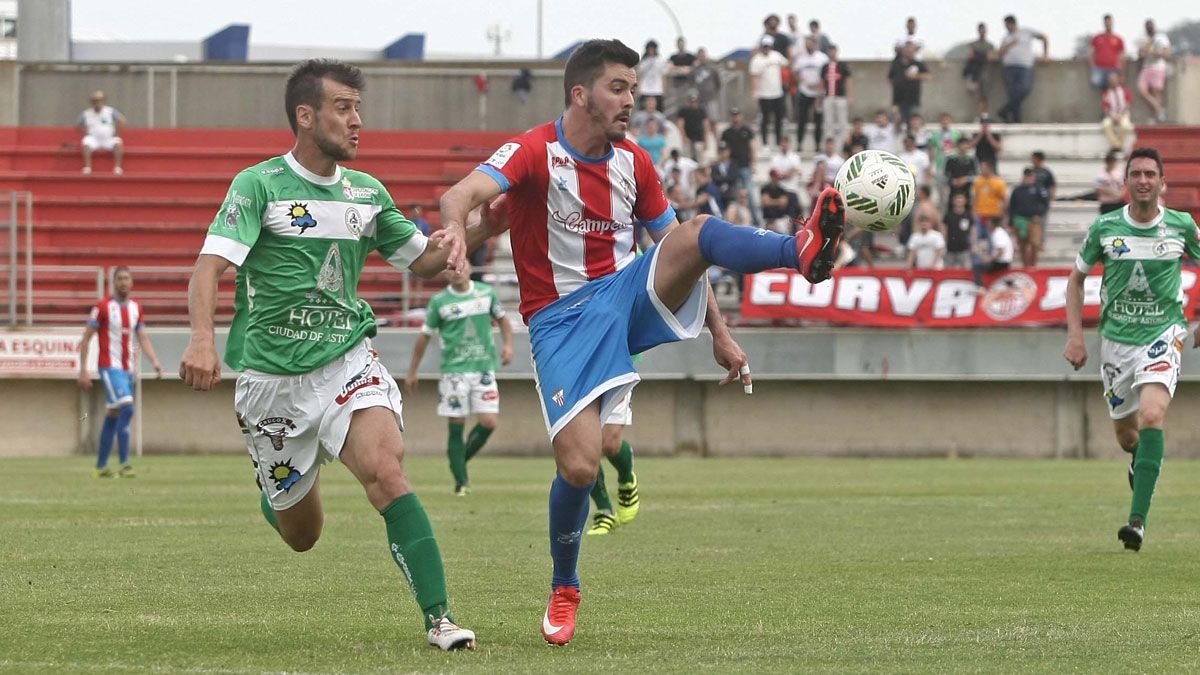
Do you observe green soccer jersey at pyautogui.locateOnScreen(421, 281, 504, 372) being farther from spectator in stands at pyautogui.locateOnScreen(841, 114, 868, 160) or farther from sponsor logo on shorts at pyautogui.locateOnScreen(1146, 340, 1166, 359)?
spectator in stands at pyautogui.locateOnScreen(841, 114, 868, 160)

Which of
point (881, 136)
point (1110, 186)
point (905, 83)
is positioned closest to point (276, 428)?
point (1110, 186)

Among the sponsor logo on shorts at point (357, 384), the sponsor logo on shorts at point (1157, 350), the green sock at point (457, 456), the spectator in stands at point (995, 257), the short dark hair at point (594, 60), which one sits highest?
the short dark hair at point (594, 60)

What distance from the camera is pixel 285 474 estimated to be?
766 cm

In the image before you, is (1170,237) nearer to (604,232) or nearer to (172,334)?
(604,232)

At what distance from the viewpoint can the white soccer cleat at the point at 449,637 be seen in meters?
6.94

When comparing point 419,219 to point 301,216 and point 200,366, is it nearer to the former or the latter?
point 301,216

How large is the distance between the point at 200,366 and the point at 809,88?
26.9 metres

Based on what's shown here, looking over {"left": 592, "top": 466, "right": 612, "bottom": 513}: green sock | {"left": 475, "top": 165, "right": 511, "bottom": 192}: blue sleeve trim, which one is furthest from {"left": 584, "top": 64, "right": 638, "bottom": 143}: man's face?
{"left": 592, "top": 466, "right": 612, "bottom": 513}: green sock

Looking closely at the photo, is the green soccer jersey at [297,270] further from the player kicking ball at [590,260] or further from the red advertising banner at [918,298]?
the red advertising banner at [918,298]

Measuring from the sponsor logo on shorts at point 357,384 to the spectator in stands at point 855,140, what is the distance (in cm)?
2270

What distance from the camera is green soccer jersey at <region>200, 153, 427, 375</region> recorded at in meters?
Answer: 7.45

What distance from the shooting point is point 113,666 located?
6570 millimetres

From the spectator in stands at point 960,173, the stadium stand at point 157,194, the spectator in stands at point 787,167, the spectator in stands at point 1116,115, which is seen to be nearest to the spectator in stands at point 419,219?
the stadium stand at point 157,194

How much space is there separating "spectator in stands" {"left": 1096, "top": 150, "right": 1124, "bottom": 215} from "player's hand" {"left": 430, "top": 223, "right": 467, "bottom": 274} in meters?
22.6
